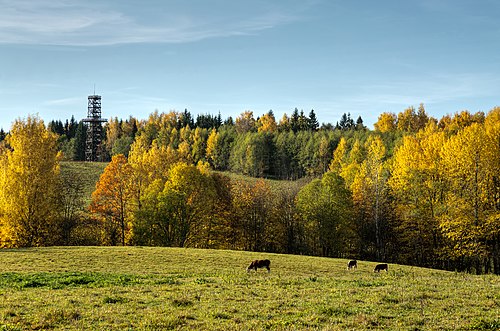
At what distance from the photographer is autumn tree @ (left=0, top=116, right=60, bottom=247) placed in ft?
170

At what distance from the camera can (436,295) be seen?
57.7ft

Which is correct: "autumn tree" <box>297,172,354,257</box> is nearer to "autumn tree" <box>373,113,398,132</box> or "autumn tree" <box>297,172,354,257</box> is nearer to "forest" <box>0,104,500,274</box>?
"forest" <box>0,104,500,274</box>

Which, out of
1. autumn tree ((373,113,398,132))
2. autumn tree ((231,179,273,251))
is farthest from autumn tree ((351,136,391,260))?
autumn tree ((373,113,398,132))

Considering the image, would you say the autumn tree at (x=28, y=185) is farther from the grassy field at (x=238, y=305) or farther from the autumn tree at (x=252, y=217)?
the autumn tree at (x=252, y=217)

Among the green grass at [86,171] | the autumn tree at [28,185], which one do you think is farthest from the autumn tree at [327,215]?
the green grass at [86,171]

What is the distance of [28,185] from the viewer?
2060 inches

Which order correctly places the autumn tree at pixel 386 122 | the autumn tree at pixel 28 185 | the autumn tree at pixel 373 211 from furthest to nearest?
the autumn tree at pixel 386 122, the autumn tree at pixel 373 211, the autumn tree at pixel 28 185

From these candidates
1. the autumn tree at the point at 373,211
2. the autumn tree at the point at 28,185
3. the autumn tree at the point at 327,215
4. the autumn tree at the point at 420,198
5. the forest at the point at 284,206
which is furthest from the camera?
the autumn tree at the point at 327,215

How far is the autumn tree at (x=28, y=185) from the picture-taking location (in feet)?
170

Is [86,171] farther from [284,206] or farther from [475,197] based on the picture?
[475,197]

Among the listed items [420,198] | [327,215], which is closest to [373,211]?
[327,215]

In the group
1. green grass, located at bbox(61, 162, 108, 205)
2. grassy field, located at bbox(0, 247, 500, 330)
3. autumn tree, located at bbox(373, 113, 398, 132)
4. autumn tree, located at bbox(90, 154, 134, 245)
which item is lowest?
grassy field, located at bbox(0, 247, 500, 330)

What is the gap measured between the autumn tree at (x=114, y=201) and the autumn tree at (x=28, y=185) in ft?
41.7

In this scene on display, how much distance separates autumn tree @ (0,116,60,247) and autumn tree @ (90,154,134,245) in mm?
12708
